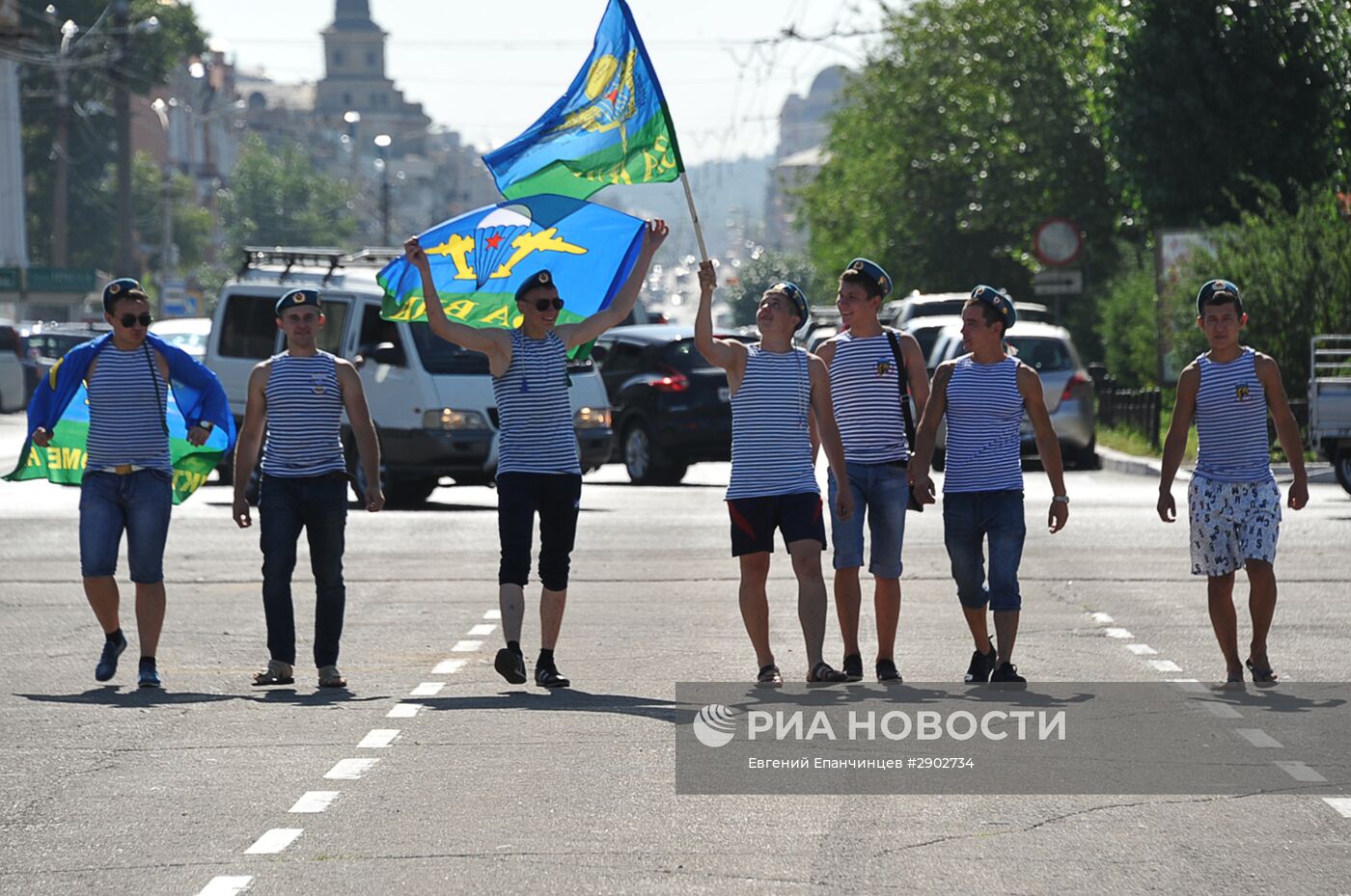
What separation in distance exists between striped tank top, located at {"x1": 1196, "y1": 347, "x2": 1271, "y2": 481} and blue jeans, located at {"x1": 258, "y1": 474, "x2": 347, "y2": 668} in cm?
377

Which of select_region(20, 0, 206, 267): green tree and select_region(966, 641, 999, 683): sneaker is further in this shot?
select_region(20, 0, 206, 267): green tree

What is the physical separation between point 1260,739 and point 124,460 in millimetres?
5130

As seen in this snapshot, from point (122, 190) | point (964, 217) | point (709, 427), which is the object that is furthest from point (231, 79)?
point (709, 427)

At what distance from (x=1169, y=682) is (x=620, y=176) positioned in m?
3.75

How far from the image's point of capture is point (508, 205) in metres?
13.4

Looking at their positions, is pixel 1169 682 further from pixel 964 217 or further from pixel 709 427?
pixel 964 217

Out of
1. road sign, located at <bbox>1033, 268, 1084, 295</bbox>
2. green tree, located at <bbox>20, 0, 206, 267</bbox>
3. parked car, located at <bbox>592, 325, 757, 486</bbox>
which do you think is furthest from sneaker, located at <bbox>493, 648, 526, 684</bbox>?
green tree, located at <bbox>20, 0, 206, 267</bbox>

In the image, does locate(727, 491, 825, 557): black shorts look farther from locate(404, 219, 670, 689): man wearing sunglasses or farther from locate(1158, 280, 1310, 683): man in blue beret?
locate(1158, 280, 1310, 683): man in blue beret

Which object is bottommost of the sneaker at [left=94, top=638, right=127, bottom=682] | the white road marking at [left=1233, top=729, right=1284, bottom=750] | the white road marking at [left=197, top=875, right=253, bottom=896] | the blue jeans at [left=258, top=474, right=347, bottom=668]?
the sneaker at [left=94, top=638, right=127, bottom=682]

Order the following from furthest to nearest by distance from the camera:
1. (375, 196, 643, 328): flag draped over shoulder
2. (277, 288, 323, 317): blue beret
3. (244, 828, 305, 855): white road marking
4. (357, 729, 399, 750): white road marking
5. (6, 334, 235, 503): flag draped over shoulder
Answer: (375, 196, 643, 328): flag draped over shoulder → (6, 334, 235, 503): flag draped over shoulder → (277, 288, 323, 317): blue beret → (357, 729, 399, 750): white road marking → (244, 828, 305, 855): white road marking

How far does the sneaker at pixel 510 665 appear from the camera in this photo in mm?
10688

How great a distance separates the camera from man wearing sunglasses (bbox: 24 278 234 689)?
36.8 feet

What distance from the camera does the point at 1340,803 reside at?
7.74 metres

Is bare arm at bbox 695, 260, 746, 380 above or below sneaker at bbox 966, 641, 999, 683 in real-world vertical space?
above
